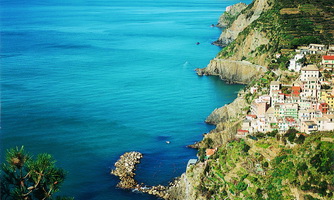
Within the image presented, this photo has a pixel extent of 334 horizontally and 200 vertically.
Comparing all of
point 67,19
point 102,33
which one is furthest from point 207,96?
point 67,19

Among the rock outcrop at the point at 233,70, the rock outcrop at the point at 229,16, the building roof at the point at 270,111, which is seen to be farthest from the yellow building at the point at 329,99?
the rock outcrop at the point at 229,16

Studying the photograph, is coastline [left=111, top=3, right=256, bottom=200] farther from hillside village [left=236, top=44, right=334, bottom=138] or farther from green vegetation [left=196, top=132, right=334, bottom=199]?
hillside village [left=236, top=44, right=334, bottom=138]

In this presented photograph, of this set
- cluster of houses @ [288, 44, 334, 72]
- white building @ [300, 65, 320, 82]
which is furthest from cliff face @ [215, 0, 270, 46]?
white building @ [300, 65, 320, 82]

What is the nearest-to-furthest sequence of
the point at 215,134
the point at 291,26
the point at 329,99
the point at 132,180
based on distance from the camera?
the point at 132,180, the point at 329,99, the point at 215,134, the point at 291,26

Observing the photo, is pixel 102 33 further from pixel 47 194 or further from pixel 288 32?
pixel 47 194

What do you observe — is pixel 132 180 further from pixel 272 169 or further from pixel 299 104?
pixel 299 104

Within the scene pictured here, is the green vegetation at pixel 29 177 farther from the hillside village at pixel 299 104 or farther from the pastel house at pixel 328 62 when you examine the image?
the pastel house at pixel 328 62

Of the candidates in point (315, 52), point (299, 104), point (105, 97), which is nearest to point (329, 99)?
point (299, 104)
